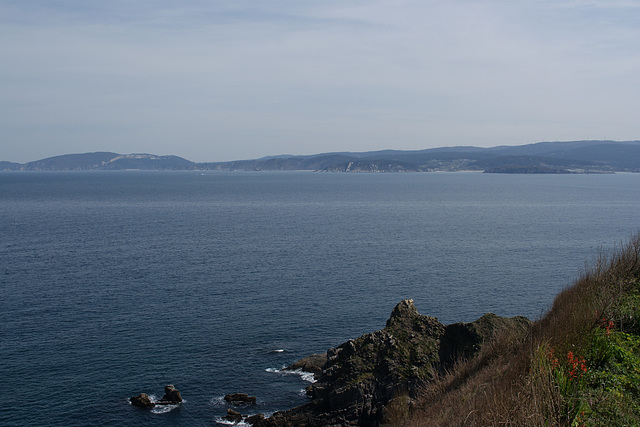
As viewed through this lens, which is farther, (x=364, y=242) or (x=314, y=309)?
(x=364, y=242)

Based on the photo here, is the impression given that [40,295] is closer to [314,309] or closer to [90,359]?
[90,359]

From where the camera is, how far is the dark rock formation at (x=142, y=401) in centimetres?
3703

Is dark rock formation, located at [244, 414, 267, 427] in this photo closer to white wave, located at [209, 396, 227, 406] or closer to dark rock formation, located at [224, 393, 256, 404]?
dark rock formation, located at [224, 393, 256, 404]

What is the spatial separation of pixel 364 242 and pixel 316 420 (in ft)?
201

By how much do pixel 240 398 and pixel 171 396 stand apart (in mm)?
4895

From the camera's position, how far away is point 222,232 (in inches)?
4245

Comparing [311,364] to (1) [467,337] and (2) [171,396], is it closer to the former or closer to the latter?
(2) [171,396]

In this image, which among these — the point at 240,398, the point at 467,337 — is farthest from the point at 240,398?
the point at 467,337

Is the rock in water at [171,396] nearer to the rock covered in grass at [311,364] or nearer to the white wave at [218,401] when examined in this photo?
the white wave at [218,401]

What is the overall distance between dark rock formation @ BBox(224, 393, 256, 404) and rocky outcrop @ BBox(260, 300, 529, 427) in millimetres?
3395

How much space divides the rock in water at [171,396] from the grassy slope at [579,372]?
2445 centimetres

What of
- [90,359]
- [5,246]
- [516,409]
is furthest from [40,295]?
[516,409]

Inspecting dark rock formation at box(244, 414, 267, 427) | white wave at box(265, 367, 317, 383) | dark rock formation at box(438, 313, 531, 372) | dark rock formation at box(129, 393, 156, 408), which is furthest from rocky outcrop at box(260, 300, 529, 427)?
dark rock formation at box(129, 393, 156, 408)

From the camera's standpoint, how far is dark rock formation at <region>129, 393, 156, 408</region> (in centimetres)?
3703
